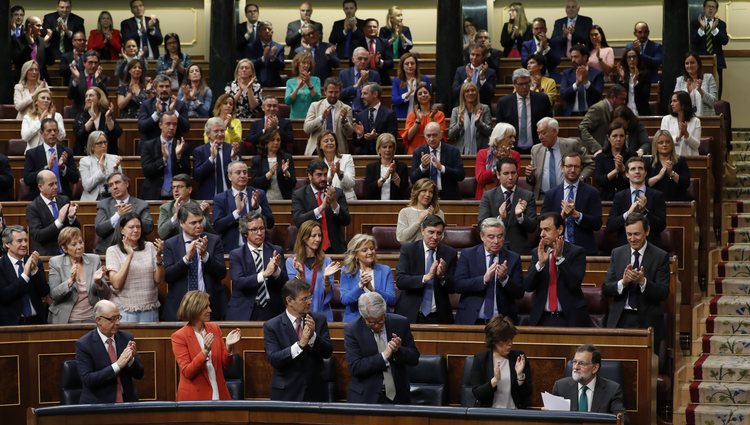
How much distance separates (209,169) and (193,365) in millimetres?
2928

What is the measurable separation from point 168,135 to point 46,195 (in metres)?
1.14

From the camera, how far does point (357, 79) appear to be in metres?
11.6

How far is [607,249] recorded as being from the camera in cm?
925

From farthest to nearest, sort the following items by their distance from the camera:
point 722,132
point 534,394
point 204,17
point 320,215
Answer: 1. point 204,17
2. point 722,132
3. point 320,215
4. point 534,394

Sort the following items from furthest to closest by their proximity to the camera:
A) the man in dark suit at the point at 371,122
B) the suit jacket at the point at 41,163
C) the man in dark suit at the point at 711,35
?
1. the man in dark suit at the point at 711,35
2. the man in dark suit at the point at 371,122
3. the suit jacket at the point at 41,163

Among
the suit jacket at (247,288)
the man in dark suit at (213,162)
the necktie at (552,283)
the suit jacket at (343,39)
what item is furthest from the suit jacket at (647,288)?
the suit jacket at (343,39)

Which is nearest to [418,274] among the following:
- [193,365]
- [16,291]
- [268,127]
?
[193,365]

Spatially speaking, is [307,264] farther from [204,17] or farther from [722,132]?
[204,17]

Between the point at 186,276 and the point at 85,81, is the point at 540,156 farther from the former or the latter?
the point at 85,81

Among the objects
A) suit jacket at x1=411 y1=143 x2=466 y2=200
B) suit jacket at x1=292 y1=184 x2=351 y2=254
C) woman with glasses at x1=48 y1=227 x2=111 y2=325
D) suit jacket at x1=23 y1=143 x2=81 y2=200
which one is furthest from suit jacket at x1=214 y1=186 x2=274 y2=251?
suit jacket at x1=23 y1=143 x2=81 y2=200

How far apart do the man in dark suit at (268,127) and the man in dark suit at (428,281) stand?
7.79ft

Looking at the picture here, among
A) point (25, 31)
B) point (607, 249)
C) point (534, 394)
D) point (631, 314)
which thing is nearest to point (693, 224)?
point (607, 249)

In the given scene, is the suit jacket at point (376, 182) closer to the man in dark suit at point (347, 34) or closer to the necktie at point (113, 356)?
the necktie at point (113, 356)

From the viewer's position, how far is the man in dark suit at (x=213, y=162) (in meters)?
9.93
